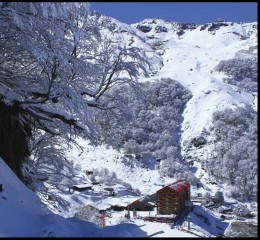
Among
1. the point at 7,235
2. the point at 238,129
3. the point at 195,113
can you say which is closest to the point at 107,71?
the point at 7,235

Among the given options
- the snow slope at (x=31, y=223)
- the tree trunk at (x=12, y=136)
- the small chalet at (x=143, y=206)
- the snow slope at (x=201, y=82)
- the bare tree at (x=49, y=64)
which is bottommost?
the small chalet at (x=143, y=206)

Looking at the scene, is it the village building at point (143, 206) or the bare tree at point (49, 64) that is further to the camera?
the village building at point (143, 206)

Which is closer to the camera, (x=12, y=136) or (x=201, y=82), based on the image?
(x=12, y=136)

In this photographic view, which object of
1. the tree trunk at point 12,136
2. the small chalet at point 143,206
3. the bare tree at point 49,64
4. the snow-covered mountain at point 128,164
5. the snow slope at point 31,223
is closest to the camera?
the snow slope at point 31,223

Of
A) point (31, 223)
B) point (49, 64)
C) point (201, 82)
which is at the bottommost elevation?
point (31, 223)

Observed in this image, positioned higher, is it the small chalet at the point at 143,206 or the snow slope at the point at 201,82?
the snow slope at the point at 201,82

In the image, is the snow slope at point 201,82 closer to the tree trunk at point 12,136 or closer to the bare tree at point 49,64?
the bare tree at point 49,64

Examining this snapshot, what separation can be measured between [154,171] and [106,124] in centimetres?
7080

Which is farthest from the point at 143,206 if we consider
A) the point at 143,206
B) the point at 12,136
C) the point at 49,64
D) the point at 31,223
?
the point at 31,223

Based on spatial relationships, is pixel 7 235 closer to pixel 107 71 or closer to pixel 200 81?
pixel 107 71

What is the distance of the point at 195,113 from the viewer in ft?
392

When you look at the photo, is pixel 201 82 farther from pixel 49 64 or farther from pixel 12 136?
pixel 49 64

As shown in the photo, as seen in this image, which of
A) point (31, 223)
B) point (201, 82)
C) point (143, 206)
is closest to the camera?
point (31, 223)

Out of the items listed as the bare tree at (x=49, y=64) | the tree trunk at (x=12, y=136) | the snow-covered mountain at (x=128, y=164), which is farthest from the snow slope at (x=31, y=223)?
the bare tree at (x=49, y=64)
